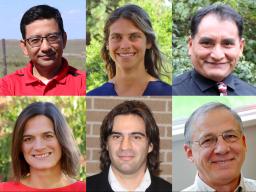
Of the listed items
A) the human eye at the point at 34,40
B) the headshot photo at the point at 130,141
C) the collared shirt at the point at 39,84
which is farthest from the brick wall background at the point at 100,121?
the human eye at the point at 34,40

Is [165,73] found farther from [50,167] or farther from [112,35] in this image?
[50,167]

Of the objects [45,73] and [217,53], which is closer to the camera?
[217,53]

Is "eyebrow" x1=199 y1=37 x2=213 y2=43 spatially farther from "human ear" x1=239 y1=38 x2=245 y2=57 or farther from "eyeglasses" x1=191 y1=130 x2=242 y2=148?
"eyeglasses" x1=191 y1=130 x2=242 y2=148

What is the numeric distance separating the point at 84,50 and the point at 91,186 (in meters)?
0.79

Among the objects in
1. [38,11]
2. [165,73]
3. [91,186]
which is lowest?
[91,186]

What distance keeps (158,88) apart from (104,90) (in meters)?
0.31

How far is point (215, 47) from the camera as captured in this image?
3.77 m

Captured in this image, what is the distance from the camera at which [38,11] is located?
3836 millimetres

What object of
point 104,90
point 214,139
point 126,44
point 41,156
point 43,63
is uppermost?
point 126,44

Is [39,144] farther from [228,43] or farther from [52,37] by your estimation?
[228,43]

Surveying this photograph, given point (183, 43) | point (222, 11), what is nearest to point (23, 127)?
point (183, 43)

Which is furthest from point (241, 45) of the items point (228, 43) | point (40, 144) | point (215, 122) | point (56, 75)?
point (40, 144)

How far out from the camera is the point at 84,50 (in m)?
3.84

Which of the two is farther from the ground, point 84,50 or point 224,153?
point 84,50
